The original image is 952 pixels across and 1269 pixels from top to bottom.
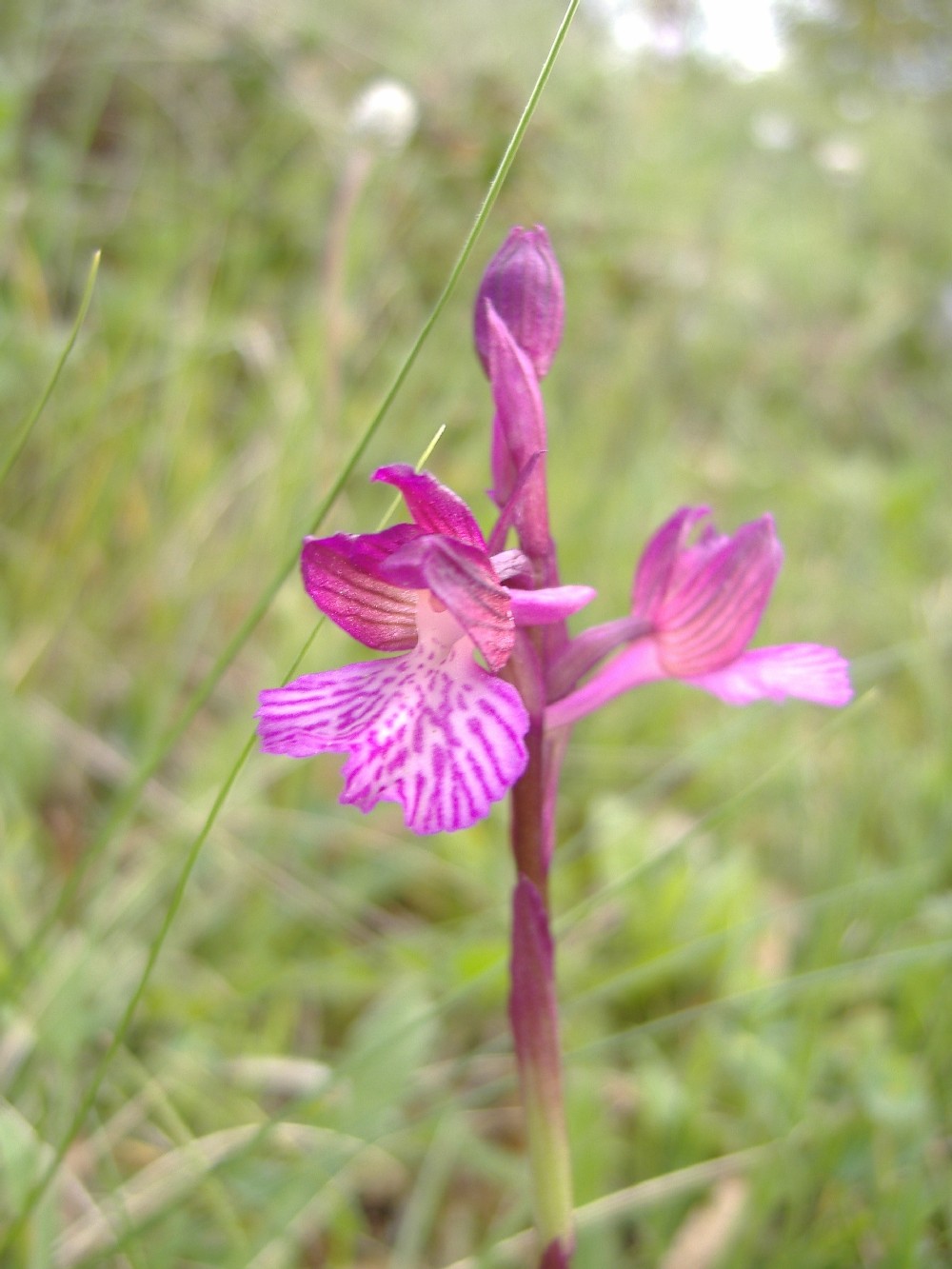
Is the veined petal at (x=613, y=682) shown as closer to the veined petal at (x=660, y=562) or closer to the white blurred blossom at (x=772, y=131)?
the veined petal at (x=660, y=562)

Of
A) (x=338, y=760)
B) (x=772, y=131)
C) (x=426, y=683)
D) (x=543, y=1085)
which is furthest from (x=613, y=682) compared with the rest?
(x=772, y=131)

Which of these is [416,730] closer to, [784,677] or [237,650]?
[237,650]

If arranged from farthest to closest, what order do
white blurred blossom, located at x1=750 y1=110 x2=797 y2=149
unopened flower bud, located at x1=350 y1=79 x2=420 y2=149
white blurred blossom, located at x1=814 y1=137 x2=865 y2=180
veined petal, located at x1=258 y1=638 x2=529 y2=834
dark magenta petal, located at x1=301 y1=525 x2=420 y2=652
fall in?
white blurred blossom, located at x1=750 y1=110 x2=797 y2=149, white blurred blossom, located at x1=814 y1=137 x2=865 y2=180, unopened flower bud, located at x1=350 y1=79 x2=420 y2=149, dark magenta petal, located at x1=301 y1=525 x2=420 y2=652, veined petal, located at x1=258 y1=638 x2=529 y2=834

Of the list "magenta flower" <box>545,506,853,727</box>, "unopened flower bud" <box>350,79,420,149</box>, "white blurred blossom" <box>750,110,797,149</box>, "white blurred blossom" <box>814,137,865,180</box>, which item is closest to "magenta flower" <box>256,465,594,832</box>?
"magenta flower" <box>545,506,853,727</box>

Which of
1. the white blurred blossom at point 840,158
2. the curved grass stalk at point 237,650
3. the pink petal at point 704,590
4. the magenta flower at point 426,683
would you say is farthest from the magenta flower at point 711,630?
the white blurred blossom at point 840,158

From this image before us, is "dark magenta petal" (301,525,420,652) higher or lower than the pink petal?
lower

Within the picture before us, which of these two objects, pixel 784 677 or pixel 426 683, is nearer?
pixel 426 683

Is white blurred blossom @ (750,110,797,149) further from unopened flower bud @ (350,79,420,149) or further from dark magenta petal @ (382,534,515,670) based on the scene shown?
dark magenta petal @ (382,534,515,670)

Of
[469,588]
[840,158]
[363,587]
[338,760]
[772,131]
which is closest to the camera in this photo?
[469,588]
